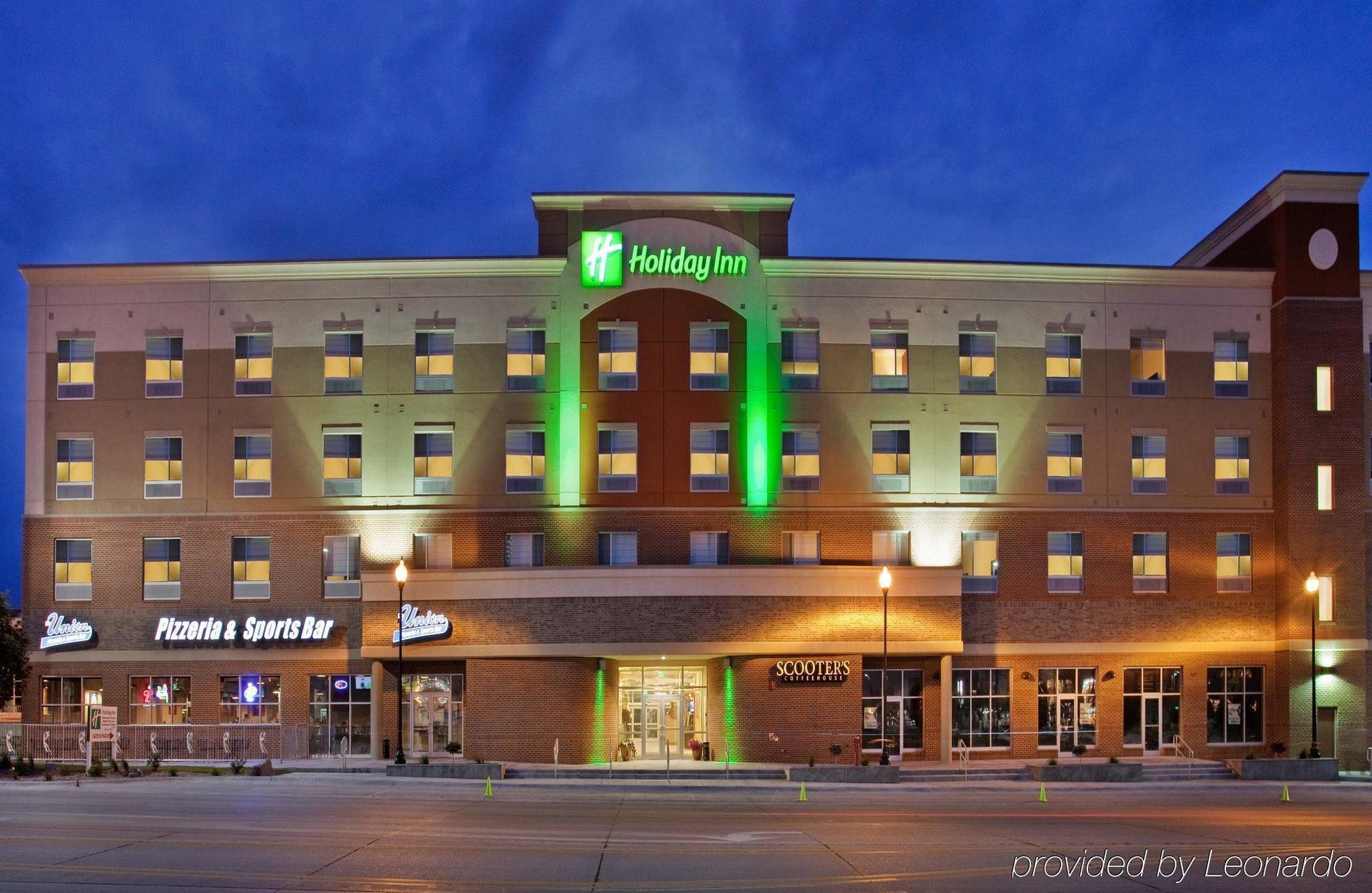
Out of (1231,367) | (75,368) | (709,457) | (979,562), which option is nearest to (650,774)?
(709,457)

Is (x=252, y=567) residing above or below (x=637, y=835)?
above

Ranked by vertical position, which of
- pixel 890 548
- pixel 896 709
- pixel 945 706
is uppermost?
pixel 890 548

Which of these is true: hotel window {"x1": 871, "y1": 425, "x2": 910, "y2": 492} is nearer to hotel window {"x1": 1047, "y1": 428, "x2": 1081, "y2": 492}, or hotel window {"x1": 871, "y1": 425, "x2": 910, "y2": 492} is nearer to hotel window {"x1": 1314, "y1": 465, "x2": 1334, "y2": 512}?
hotel window {"x1": 1047, "y1": 428, "x2": 1081, "y2": 492}

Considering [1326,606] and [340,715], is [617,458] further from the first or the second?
[1326,606]

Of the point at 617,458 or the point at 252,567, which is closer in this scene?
the point at 617,458

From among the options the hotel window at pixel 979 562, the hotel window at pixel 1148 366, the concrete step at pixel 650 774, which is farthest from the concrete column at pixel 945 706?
the hotel window at pixel 1148 366

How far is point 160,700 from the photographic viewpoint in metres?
43.1

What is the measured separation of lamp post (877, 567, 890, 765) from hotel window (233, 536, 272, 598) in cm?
2127

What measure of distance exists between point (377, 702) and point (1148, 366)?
30.1 metres

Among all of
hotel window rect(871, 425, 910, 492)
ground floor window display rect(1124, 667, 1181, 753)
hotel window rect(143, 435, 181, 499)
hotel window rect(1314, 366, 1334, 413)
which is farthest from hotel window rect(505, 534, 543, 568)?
hotel window rect(1314, 366, 1334, 413)

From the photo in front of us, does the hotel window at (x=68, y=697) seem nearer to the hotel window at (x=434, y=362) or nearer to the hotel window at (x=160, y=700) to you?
the hotel window at (x=160, y=700)

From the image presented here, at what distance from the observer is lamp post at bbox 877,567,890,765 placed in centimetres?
3812

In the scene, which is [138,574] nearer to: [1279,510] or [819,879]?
[819,879]

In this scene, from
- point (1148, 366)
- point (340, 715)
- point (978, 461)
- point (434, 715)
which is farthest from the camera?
point (1148, 366)
